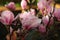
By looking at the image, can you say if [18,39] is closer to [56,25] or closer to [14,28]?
[14,28]

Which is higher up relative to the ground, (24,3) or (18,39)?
(24,3)

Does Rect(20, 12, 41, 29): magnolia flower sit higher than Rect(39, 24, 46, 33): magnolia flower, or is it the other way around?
Rect(20, 12, 41, 29): magnolia flower

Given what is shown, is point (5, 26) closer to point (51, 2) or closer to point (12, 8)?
point (12, 8)

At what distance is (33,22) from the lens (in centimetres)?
52

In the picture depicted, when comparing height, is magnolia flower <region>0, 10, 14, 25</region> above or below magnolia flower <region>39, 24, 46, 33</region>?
above

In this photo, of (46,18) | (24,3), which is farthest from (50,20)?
(24,3)

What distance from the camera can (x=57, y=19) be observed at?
57 cm

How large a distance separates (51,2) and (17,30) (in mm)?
139

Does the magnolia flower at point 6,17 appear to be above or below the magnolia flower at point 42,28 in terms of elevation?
above

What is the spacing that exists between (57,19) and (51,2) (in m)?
0.06

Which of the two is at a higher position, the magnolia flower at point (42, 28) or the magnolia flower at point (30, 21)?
the magnolia flower at point (30, 21)

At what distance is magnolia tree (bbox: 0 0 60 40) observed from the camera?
1.70ft

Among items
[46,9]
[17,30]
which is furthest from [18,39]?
[46,9]

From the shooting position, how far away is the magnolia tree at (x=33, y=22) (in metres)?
0.52
